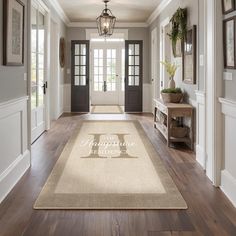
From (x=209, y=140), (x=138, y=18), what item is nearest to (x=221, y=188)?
(x=209, y=140)

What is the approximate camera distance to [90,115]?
1013 centimetres

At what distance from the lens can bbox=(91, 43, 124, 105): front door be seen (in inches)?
524

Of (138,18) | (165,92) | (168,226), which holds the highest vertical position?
(138,18)

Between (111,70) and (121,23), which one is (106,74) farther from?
(121,23)

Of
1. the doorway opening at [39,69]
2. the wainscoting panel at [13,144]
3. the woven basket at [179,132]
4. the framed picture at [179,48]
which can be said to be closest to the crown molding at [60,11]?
the doorway opening at [39,69]

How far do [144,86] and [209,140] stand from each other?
7195 mm

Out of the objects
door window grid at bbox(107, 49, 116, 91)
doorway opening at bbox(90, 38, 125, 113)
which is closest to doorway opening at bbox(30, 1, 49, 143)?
doorway opening at bbox(90, 38, 125, 113)

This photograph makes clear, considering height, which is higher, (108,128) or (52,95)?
(52,95)

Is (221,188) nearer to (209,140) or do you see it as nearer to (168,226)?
(209,140)

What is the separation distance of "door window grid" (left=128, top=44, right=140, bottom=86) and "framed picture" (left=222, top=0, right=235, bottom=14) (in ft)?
24.6

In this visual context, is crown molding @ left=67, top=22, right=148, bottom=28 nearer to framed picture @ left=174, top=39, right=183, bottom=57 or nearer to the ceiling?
the ceiling

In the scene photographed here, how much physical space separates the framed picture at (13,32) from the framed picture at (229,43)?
2.05 metres

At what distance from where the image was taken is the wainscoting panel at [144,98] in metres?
11.0

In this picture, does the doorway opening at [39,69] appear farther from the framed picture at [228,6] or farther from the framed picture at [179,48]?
the framed picture at [228,6]
